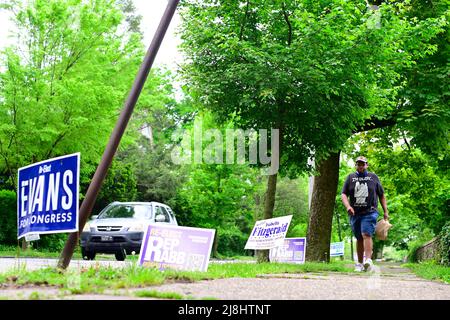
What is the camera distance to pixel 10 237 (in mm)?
22547

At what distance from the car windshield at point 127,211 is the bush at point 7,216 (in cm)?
644

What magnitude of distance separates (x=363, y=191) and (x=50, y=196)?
5652 mm

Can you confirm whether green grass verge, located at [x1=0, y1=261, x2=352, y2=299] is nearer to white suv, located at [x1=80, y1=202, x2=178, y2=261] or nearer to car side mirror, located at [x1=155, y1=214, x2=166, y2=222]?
white suv, located at [x1=80, y1=202, x2=178, y2=261]

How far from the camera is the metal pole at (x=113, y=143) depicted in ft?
25.2

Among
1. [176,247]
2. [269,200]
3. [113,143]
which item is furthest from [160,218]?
[113,143]

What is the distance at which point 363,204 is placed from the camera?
10805 mm

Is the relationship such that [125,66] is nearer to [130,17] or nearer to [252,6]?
[252,6]

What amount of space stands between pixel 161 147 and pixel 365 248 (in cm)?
2926

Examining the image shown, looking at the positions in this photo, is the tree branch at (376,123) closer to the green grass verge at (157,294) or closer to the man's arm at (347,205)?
the man's arm at (347,205)

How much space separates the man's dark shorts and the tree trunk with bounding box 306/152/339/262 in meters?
5.63

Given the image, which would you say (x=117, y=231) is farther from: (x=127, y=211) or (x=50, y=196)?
(x=50, y=196)

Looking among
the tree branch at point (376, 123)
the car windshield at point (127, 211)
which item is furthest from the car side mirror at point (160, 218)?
the tree branch at point (376, 123)

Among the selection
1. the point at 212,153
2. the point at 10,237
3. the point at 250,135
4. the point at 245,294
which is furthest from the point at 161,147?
the point at 245,294
